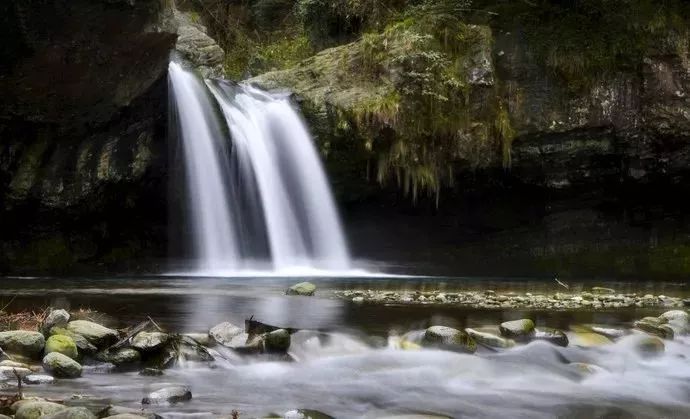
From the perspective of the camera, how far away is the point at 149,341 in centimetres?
554

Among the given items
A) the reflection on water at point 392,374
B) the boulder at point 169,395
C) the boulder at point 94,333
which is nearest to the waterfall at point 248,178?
the reflection on water at point 392,374

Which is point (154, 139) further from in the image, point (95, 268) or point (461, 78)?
point (461, 78)

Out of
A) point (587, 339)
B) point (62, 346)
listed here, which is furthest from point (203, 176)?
point (587, 339)

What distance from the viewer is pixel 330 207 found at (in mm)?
16359

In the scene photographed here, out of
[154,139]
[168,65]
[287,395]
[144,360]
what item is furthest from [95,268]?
[287,395]

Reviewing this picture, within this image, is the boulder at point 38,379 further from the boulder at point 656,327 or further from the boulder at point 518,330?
the boulder at point 656,327

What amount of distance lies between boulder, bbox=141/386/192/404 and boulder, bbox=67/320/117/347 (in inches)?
52.3

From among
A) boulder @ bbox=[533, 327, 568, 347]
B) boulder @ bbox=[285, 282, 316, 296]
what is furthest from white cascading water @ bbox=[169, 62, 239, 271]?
boulder @ bbox=[533, 327, 568, 347]

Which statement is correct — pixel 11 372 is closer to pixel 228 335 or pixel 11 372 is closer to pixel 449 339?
pixel 228 335

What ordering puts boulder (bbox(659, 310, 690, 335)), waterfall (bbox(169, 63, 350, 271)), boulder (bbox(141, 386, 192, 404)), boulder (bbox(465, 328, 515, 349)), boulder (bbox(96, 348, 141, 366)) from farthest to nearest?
waterfall (bbox(169, 63, 350, 271)) → boulder (bbox(659, 310, 690, 335)) → boulder (bbox(465, 328, 515, 349)) → boulder (bbox(96, 348, 141, 366)) → boulder (bbox(141, 386, 192, 404))

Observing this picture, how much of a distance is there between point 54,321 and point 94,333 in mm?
432

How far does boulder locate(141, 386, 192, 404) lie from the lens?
439 centimetres

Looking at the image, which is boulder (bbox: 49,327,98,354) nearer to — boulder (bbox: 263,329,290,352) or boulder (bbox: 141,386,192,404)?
boulder (bbox: 141,386,192,404)

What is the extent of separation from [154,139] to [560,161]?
366 inches
